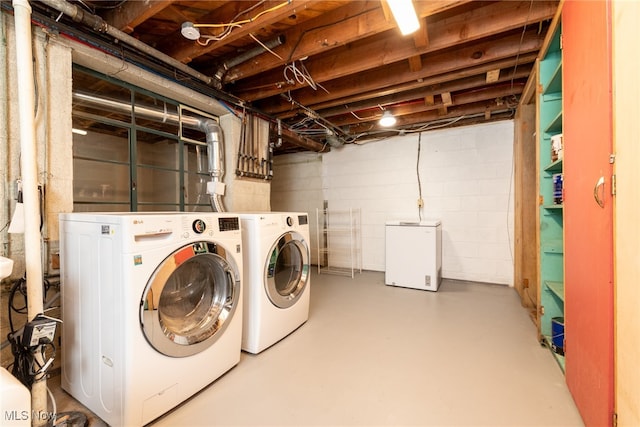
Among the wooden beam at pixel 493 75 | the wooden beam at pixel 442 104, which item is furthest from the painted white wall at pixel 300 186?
the wooden beam at pixel 493 75

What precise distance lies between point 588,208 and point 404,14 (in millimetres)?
1305

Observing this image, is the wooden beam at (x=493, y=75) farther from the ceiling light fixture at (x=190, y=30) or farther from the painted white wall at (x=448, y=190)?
the ceiling light fixture at (x=190, y=30)

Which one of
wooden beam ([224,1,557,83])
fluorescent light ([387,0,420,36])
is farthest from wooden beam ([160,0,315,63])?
fluorescent light ([387,0,420,36])

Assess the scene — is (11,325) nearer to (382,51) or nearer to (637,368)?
(637,368)

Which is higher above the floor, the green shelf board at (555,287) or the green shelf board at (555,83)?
the green shelf board at (555,83)

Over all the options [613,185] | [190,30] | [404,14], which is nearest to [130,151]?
[190,30]

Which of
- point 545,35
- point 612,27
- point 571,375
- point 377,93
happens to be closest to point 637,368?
point 571,375

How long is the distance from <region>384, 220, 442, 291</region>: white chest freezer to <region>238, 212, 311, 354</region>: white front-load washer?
1.71 m

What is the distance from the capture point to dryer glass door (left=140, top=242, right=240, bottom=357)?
1279mm

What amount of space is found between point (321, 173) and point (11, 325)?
4.05 metres

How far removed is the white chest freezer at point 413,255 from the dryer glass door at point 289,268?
1.61 m

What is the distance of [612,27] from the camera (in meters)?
0.99

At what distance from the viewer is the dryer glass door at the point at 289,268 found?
6.84 feet

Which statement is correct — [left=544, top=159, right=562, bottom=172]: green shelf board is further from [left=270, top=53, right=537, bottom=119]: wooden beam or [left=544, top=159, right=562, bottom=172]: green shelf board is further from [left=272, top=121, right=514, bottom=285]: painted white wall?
[left=272, top=121, right=514, bottom=285]: painted white wall
